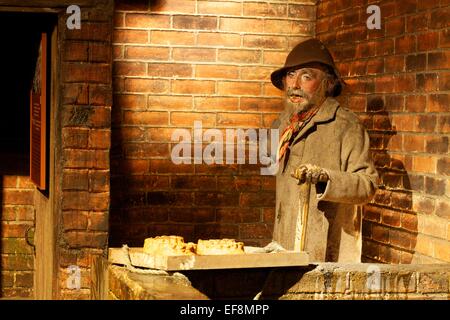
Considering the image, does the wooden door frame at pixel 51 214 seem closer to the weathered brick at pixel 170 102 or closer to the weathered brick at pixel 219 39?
the weathered brick at pixel 170 102

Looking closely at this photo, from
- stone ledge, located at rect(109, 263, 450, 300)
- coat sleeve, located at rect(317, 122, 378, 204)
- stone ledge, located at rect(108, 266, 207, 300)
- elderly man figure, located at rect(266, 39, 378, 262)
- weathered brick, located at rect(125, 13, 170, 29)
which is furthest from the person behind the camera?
weathered brick, located at rect(125, 13, 170, 29)

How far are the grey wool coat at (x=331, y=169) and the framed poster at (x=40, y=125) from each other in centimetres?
124

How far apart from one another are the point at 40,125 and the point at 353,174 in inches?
65.0

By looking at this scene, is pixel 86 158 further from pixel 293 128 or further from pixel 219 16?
pixel 219 16

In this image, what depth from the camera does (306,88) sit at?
16.0 feet

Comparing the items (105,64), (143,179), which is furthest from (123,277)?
(143,179)

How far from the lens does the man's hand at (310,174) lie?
14.1 feet

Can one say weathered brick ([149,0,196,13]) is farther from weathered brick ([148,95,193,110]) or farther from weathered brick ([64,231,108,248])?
weathered brick ([64,231,108,248])

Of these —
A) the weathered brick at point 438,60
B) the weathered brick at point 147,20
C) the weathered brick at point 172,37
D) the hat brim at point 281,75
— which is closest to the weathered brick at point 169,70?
the weathered brick at point 172,37

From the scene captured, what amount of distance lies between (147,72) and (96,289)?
1.91 m

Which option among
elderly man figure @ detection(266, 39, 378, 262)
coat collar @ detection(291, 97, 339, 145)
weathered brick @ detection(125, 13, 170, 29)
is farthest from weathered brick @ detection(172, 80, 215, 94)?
coat collar @ detection(291, 97, 339, 145)

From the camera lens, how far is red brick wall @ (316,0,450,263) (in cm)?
Result: 457

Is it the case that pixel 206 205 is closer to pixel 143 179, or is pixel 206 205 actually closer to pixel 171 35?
pixel 143 179

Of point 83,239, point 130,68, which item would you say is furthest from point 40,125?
point 130,68
